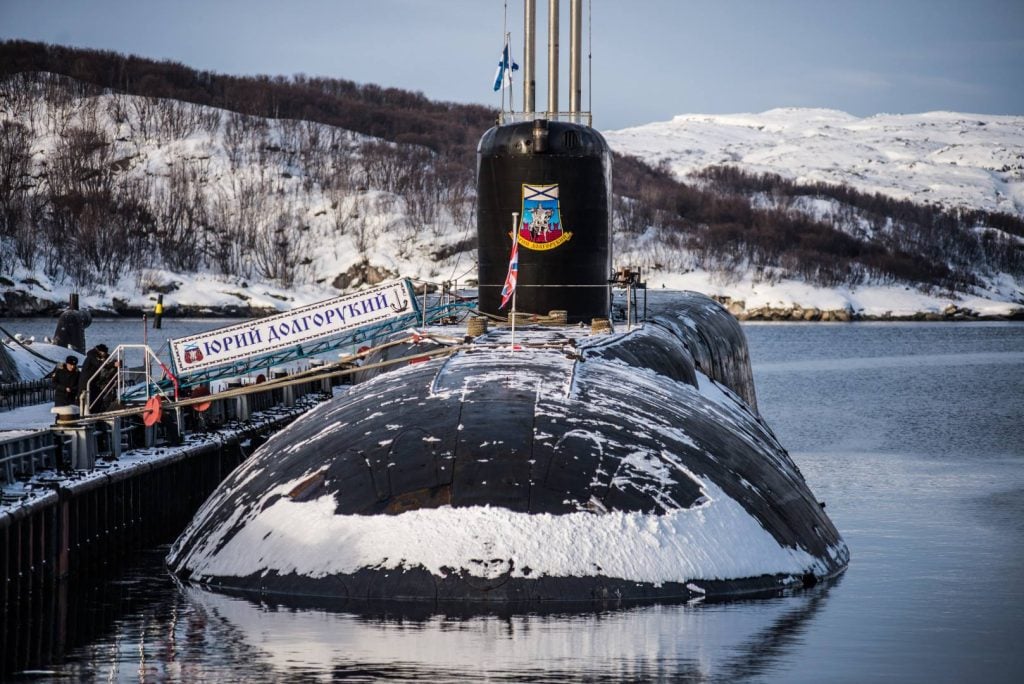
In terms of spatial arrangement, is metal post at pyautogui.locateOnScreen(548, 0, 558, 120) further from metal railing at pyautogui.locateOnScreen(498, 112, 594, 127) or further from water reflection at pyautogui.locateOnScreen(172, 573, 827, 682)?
water reflection at pyautogui.locateOnScreen(172, 573, 827, 682)

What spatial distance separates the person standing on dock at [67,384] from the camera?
817 inches

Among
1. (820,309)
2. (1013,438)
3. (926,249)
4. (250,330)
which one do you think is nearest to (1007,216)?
(926,249)

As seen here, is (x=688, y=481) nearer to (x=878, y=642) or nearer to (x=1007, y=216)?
(x=878, y=642)

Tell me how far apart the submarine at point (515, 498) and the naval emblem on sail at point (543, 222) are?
2071mm

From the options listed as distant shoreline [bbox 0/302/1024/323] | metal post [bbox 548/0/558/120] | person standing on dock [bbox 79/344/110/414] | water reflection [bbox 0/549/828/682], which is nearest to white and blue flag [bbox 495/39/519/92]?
metal post [bbox 548/0/558/120]

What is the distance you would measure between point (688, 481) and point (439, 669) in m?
3.09

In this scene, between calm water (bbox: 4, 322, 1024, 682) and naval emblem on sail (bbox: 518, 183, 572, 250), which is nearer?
calm water (bbox: 4, 322, 1024, 682)

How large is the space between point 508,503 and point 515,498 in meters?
0.10

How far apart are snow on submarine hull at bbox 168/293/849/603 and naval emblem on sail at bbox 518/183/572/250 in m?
4.32

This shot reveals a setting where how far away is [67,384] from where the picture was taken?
68.6ft

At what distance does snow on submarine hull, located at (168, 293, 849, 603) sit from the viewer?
12891mm

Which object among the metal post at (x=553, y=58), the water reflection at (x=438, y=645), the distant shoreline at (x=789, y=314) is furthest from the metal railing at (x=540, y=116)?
the distant shoreline at (x=789, y=314)

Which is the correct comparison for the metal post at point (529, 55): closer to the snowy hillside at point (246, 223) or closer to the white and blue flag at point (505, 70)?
the white and blue flag at point (505, 70)

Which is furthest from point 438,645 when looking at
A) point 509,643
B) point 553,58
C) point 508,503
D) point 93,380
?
point 553,58
